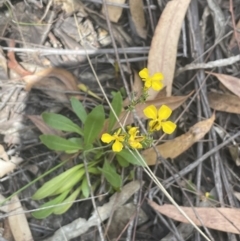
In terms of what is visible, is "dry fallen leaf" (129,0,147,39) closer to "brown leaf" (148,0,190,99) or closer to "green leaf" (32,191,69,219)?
"brown leaf" (148,0,190,99)

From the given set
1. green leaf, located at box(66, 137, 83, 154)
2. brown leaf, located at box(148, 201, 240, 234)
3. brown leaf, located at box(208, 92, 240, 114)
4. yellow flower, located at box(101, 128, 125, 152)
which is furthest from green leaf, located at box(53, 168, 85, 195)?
brown leaf, located at box(208, 92, 240, 114)

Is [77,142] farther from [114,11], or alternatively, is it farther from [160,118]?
[114,11]

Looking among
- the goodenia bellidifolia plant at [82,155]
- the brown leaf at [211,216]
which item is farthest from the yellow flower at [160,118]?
the brown leaf at [211,216]

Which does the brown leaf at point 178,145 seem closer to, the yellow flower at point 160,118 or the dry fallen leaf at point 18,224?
the yellow flower at point 160,118

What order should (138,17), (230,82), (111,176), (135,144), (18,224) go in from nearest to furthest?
1. (135,144)
2. (111,176)
3. (18,224)
4. (230,82)
5. (138,17)

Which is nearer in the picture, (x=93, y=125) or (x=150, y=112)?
(x=150, y=112)

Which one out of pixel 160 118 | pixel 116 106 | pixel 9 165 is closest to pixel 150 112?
pixel 160 118
